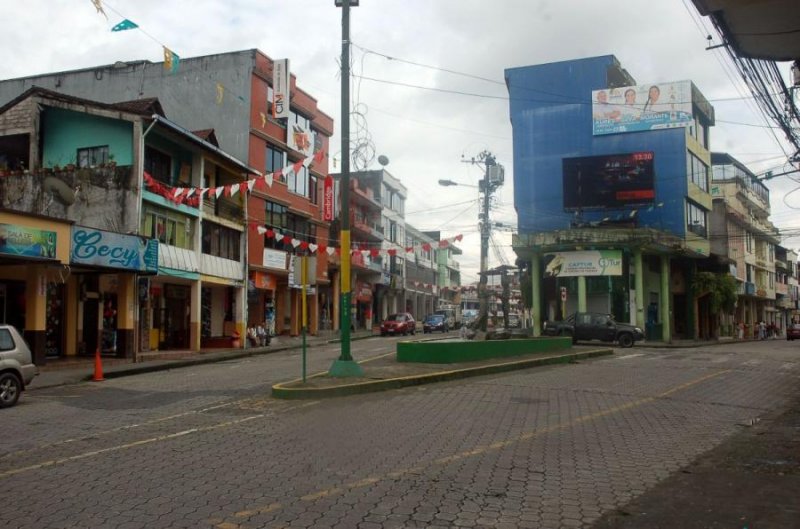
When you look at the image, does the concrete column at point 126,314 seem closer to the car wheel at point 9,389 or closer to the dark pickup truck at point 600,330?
the car wheel at point 9,389

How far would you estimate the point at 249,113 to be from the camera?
35.2 meters

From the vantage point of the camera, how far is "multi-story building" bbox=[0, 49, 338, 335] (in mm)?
35344

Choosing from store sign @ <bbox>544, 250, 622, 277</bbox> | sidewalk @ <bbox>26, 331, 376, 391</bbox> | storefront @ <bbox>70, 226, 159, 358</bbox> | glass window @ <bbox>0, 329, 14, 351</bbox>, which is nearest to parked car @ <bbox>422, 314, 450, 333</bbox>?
store sign @ <bbox>544, 250, 622, 277</bbox>

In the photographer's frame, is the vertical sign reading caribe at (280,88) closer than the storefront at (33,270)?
No

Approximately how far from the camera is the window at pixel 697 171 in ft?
149

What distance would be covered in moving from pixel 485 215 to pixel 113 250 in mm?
20294

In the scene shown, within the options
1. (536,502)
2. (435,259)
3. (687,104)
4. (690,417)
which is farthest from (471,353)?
(435,259)

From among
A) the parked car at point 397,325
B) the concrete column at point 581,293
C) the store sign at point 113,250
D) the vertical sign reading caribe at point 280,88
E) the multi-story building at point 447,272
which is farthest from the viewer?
the multi-story building at point 447,272

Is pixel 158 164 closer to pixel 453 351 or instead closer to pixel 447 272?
pixel 453 351

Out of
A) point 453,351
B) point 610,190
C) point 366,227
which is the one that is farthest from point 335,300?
point 453,351

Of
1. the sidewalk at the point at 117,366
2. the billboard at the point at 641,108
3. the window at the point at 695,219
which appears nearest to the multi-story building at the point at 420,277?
the billboard at the point at 641,108

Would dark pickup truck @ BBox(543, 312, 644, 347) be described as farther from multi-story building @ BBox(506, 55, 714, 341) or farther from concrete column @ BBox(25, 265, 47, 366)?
concrete column @ BBox(25, 265, 47, 366)

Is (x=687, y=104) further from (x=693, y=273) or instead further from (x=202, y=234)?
(x=202, y=234)

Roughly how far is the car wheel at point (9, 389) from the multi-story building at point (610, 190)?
1222 inches
